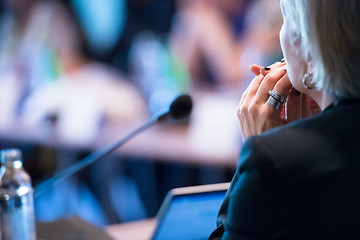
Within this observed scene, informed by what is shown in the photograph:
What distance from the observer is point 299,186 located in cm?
64

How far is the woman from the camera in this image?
2.11 ft

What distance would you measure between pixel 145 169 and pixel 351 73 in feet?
10.1

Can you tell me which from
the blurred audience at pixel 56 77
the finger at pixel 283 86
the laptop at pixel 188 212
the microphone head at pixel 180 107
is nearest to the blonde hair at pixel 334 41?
the finger at pixel 283 86

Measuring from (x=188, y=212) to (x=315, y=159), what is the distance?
556 millimetres

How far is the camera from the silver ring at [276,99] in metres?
0.93

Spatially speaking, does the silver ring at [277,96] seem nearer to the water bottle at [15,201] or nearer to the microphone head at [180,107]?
the microphone head at [180,107]

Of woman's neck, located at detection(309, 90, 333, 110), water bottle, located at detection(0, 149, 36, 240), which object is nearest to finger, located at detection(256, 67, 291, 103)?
woman's neck, located at detection(309, 90, 333, 110)

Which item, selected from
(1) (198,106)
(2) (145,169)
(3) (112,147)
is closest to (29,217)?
(3) (112,147)

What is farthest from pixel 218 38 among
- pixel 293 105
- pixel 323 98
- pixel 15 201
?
pixel 323 98

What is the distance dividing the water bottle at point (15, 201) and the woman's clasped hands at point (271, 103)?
1.91ft

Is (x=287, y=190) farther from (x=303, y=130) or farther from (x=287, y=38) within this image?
(x=287, y=38)

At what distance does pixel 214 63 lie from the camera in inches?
135

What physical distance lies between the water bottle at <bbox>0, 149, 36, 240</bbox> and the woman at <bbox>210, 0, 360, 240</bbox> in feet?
2.19

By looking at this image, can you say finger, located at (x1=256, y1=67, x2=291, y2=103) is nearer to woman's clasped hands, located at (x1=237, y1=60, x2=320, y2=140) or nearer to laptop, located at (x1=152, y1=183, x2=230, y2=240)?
woman's clasped hands, located at (x1=237, y1=60, x2=320, y2=140)
